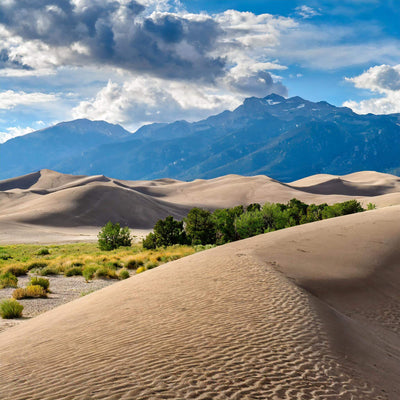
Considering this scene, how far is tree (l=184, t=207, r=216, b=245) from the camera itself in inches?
1468

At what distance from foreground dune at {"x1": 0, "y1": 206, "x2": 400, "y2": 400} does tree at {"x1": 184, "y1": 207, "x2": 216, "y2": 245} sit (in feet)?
76.1

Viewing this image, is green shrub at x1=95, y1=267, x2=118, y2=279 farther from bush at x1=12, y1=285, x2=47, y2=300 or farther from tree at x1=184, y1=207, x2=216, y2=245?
tree at x1=184, y1=207, x2=216, y2=245

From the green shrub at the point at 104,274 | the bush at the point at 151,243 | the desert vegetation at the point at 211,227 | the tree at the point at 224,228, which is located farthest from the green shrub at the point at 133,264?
the tree at the point at 224,228

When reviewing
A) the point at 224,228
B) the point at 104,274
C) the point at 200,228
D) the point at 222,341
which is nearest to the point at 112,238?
the point at 200,228

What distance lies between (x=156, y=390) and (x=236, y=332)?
8.53 ft

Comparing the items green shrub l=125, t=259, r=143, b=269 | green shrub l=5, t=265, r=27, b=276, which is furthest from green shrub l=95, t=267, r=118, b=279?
green shrub l=5, t=265, r=27, b=276

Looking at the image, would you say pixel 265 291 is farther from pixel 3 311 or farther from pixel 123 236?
pixel 123 236

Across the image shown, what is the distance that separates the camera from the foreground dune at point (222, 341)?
15.5ft

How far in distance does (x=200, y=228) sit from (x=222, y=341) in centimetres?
3149

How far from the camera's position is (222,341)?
245 inches

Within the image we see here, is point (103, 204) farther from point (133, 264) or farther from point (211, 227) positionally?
point (133, 264)

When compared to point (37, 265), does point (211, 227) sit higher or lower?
higher

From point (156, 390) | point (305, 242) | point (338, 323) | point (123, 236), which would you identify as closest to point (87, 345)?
point (156, 390)

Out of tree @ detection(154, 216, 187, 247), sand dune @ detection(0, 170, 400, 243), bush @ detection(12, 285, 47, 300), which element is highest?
sand dune @ detection(0, 170, 400, 243)
